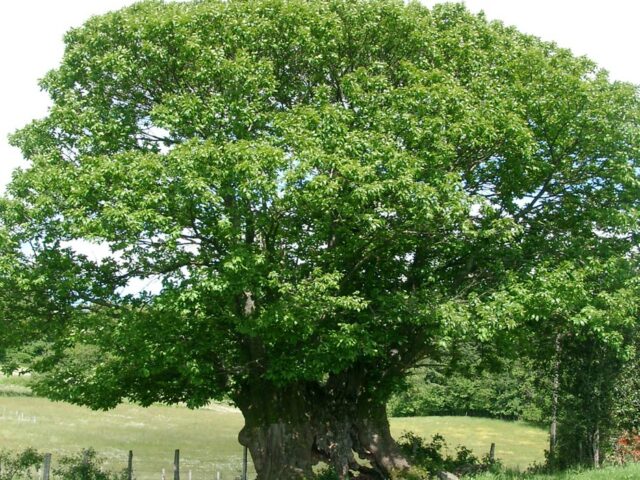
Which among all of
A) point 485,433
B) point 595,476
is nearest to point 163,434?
point 485,433

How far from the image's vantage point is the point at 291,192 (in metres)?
12.7

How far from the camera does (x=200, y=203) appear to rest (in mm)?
13508

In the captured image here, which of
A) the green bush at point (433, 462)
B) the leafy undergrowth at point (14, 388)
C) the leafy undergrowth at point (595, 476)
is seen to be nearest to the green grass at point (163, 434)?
the leafy undergrowth at point (14, 388)

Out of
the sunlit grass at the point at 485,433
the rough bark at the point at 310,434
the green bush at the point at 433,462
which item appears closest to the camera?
the rough bark at the point at 310,434

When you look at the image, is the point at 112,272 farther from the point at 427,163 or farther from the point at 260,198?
the point at 427,163

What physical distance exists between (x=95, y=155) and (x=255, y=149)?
4.90m

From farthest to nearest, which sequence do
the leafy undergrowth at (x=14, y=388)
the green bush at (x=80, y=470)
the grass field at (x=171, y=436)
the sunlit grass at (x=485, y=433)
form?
the leafy undergrowth at (x=14, y=388)
the sunlit grass at (x=485, y=433)
the grass field at (x=171, y=436)
the green bush at (x=80, y=470)

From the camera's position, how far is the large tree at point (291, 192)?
1316 centimetres

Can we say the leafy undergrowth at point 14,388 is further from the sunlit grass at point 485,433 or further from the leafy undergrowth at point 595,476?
the leafy undergrowth at point 595,476

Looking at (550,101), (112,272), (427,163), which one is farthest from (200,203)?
(550,101)

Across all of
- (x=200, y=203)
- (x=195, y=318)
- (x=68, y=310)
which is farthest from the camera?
(x=68, y=310)

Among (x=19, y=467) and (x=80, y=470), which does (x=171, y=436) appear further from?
(x=19, y=467)

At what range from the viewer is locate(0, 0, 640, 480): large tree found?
1316 cm

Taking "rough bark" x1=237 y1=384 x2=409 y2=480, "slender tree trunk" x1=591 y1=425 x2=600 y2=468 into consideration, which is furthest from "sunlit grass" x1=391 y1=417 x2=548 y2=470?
"rough bark" x1=237 y1=384 x2=409 y2=480
